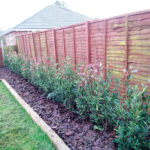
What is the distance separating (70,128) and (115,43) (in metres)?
1.80

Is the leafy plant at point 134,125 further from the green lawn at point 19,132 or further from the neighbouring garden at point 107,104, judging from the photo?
the green lawn at point 19,132

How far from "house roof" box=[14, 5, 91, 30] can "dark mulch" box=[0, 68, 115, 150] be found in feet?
33.5

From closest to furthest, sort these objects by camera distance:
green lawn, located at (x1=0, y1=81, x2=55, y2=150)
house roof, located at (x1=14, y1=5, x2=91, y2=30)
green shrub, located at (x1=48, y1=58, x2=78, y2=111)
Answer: green lawn, located at (x1=0, y1=81, x2=55, y2=150), green shrub, located at (x1=48, y1=58, x2=78, y2=111), house roof, located at (x1=14, y1=5, x2=91, y2=30)

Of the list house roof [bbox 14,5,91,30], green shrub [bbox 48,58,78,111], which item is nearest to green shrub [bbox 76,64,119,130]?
green shrub [bbox 48,58,78,111]

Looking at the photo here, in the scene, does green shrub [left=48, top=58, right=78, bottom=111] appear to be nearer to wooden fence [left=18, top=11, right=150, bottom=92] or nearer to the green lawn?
wooden fence [left=18, top=11, right=150, bottom=92]

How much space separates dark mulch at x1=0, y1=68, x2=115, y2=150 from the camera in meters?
2.27

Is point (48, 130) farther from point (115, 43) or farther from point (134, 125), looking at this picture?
point (115, 43)

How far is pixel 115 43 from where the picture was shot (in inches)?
116

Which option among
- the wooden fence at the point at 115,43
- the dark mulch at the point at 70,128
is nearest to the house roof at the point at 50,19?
the wooden fence at the point at 115,43

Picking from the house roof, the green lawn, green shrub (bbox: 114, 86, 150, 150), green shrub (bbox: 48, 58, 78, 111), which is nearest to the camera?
green shrub (bbox: 114, 86, 150, 150)

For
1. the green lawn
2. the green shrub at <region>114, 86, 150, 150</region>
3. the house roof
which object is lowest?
the green lawn

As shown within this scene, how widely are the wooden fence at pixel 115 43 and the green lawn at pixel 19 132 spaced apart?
64.3 inches

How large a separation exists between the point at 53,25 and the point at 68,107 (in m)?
12.2

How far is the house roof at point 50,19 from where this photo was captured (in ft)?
42.8
